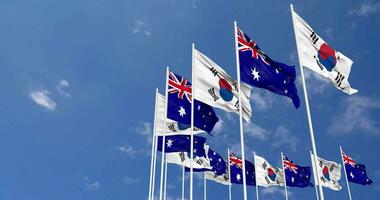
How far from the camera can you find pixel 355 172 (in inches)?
1567

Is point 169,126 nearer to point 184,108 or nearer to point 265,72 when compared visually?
point 184,108

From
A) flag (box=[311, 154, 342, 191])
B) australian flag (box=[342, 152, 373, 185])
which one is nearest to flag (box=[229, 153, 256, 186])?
flag (box=[311, 154, 342, 191])

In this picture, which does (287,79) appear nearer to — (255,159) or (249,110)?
(249,110)

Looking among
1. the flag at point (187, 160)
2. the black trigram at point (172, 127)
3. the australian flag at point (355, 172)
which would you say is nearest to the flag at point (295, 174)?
the australian flag at point (355, 172)

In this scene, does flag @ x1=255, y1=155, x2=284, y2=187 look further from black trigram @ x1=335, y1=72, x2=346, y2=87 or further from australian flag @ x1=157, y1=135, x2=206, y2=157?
black trigram @ x1=335, y1=72, x2=346, y2=87

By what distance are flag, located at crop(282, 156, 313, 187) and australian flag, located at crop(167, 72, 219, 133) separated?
19295 mm

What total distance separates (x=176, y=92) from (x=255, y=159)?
17.0 meters

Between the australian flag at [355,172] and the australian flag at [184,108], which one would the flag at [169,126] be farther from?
the australian flag at [355,172]

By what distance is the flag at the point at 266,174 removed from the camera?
123 feet

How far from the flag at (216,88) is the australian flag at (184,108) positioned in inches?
69.3

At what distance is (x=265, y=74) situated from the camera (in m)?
17.1

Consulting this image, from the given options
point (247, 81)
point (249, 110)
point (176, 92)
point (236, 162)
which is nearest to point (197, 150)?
point (176, 92)

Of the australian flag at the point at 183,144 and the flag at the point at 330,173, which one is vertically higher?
the flag at the point at 330,173

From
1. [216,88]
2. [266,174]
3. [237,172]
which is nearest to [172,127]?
[216,88]
